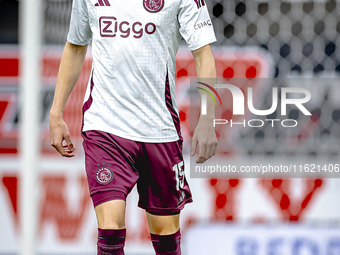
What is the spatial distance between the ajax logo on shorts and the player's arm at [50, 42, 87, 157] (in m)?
0.16

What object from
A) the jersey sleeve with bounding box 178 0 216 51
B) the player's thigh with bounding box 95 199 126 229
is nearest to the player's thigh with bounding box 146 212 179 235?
the player's thigh with bounding box 95 199 126 229

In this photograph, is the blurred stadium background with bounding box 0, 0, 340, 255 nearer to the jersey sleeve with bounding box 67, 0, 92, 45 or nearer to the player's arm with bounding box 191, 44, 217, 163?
the jersey sleeve with bounding box 67, 0, 92, 45

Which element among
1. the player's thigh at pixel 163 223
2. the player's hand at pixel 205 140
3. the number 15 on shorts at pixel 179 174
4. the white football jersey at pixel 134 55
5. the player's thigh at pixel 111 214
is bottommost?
the player's thigh at pixel 163 223

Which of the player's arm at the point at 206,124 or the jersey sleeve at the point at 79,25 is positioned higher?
the jersey sleeve at the point at 79,25

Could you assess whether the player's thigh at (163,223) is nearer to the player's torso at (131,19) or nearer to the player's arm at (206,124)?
the player's arm at (206,124)

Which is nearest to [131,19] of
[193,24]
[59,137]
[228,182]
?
[193,24]

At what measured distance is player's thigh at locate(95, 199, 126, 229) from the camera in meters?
1.26

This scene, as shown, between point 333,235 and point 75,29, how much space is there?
5.96 ft

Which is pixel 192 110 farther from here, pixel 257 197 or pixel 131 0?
pixel 131 0

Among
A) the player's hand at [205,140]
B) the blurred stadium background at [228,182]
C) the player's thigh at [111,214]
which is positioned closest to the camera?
the player's thigh at [111,214]

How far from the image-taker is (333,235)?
2.36m

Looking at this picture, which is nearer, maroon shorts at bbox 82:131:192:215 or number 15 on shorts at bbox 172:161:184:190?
maroon shorts at bbox 82:131:192:215

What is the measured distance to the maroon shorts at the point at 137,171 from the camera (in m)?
1.31

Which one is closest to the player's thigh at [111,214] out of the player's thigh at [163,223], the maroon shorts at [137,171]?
the maroon shorts at [137,171]
